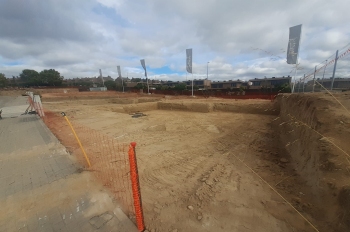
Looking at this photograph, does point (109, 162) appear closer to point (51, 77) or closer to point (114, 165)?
point (114, 165)

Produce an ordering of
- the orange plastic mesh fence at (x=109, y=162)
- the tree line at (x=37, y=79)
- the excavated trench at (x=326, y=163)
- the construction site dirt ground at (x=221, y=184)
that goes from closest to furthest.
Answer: the excavated trench at (x=326, y=163) < the construction site dirt ground at (x=221, y=184) < the orange plastic mesh fence at (x=109, y=162) < the tree line at (x=37, y=79)

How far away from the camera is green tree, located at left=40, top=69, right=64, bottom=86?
63.2m

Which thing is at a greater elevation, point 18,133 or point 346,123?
point 346,123

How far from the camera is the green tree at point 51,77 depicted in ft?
207

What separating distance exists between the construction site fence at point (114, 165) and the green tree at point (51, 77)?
72806 mm

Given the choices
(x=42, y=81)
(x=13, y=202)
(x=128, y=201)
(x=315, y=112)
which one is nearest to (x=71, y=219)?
(x=128, y=201)

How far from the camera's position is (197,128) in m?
9.62

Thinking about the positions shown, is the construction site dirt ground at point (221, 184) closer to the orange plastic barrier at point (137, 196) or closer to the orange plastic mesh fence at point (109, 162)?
the orange plastic barrier at point (137, 196)

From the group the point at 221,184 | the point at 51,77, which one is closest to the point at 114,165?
the point at 221,184

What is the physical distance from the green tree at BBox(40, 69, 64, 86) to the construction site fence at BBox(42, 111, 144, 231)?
239 ft

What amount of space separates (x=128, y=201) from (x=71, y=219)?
3.05 ft

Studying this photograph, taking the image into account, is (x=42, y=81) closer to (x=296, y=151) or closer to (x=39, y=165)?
(x=39, y=165)

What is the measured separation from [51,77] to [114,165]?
266 feet

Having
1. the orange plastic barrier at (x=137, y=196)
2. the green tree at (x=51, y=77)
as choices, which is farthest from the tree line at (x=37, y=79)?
the orange plastic barrier at (x=137, y=196)
